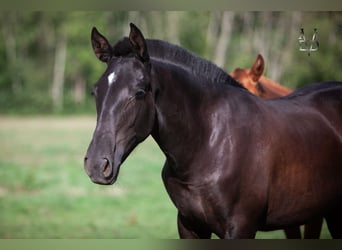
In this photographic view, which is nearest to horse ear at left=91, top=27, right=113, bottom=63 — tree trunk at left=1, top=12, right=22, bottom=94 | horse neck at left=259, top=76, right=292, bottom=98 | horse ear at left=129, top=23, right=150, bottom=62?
horse ear at left=129, top=23, right=150, bottom=62

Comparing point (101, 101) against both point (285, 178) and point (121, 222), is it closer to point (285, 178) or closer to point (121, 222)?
point (285, 178)

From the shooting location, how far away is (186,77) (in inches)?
118

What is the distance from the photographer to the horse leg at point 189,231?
10.4 ft

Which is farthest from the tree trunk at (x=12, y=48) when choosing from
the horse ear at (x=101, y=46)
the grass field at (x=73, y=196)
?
the horse ear at (x=101, y=46)

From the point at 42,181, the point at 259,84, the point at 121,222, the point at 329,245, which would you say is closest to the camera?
the point at 329,245

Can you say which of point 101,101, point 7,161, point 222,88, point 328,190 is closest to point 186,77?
point 222,88

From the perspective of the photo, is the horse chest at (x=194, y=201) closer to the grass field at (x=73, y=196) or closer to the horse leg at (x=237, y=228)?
the horse leg at (x=237, y=228)

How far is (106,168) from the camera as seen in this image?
262 centimetres

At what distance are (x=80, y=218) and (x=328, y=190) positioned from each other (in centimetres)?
422

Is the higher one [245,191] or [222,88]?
[222,88]

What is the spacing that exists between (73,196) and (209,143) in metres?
5.69

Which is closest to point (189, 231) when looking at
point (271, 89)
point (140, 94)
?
point (140, 94)

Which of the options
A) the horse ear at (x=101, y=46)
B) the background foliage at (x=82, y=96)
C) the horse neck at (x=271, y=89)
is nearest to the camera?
the horse ear at (x=101, y=46)

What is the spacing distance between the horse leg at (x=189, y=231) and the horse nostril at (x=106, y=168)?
68cm
